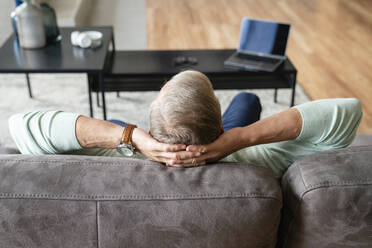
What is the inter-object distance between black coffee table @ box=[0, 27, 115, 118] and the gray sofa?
1179 millimetres

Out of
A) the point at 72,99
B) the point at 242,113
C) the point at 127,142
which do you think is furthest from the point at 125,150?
the point at 72,99

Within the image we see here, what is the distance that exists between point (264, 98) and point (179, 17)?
2037mm

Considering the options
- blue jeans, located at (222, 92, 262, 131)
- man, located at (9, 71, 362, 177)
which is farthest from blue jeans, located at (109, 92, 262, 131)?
man, located at (9, 71, 362, 177)

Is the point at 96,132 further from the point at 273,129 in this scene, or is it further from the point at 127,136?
the point at 273,129

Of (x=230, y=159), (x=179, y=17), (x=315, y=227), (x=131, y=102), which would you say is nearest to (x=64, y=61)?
(x=131, y=102)

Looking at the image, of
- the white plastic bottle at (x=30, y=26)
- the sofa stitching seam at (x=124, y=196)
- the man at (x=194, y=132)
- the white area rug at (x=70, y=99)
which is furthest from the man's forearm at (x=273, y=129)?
the white plastic bottle at (x=30, y=26)

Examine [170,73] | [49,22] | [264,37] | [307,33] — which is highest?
[49,22]

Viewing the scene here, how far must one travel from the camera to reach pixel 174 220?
797mm

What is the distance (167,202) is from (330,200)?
336 millimetres

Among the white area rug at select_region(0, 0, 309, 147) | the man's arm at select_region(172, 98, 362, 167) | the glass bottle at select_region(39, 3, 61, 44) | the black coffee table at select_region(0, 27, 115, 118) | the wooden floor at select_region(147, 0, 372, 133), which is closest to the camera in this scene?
the man's arm at select_region(172, 98, 362, 167)

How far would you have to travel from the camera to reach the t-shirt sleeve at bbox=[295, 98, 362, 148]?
100 centimetres

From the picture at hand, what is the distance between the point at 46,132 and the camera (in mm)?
993

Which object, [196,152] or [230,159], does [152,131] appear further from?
[230,159]

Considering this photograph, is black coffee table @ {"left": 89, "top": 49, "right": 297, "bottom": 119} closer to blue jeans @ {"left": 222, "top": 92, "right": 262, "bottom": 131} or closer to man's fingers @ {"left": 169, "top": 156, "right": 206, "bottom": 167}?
blue jeans @ {"left": 222, "top": 92, "right": 262, "bottom": 131}
